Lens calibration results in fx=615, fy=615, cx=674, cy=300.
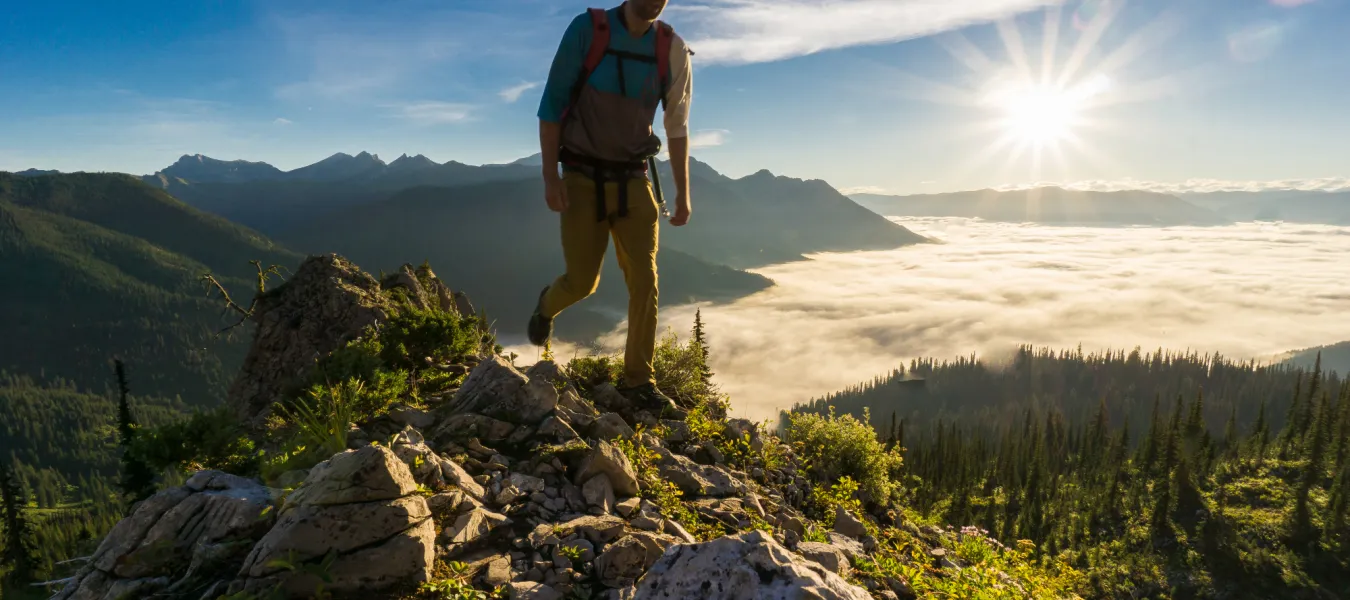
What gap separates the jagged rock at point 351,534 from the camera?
11.9 feet

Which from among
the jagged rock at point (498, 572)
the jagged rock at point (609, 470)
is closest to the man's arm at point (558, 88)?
the jagged rock at point (609, 470)

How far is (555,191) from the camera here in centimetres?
643

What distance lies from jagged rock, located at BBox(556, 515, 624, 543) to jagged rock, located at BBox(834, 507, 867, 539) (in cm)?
317

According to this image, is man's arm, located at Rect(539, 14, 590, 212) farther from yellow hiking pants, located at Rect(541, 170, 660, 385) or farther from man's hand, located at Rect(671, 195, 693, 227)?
man's hand, located at Rect(671, 195, 693, 227)

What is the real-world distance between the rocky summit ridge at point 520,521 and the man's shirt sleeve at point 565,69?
2.90m

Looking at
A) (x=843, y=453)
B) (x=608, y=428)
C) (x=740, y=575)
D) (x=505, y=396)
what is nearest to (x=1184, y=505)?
(x=843, y=453)

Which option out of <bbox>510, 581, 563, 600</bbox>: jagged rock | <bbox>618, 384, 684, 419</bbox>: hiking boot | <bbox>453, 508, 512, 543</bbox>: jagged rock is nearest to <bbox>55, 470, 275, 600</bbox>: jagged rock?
<bbox>453, 508, 512, 543</bbox>: jagged rock

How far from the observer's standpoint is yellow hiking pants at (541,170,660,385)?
6.84 meters

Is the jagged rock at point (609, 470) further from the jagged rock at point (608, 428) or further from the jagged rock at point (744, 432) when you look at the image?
the jagged rock at point (744, 432)

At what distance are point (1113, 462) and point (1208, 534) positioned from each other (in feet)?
90.7

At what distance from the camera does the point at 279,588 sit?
3.50 meters

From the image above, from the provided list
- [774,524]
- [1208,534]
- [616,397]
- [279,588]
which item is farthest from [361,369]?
[1208,534]

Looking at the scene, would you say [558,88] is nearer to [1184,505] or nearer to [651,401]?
[651,401]

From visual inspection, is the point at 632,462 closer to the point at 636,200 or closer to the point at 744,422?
the point at 636,200
